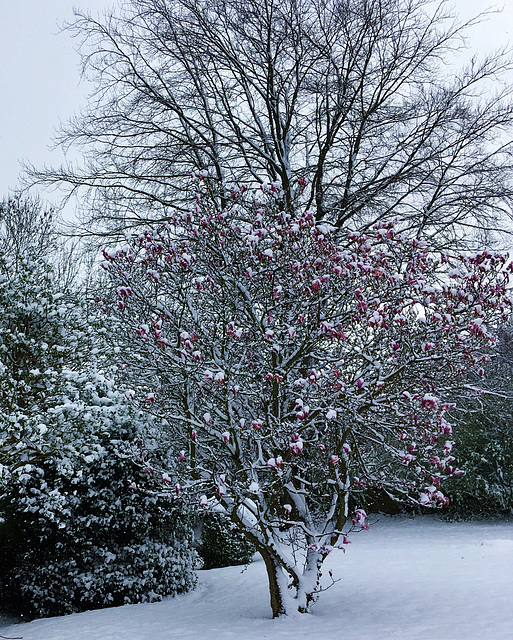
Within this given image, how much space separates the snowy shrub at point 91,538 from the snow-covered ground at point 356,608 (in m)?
0.35

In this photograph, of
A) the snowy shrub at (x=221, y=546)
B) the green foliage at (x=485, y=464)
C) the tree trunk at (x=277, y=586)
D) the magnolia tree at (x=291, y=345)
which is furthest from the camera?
the green foliage at (x=485, y=464)

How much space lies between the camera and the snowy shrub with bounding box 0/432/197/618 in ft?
23.2

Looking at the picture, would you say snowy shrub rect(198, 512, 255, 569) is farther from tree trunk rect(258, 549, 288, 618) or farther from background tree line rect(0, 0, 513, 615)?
tree trunk rect(258, 549, 288, 618)

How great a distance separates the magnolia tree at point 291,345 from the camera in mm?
4844

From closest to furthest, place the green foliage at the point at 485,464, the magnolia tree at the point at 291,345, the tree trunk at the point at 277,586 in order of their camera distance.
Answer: the magnolia tree at the point at 291,345
the tree trunk at the point at 277,586
the green foliage at the point at 485,464

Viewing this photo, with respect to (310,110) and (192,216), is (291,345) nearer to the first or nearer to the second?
(192,216)

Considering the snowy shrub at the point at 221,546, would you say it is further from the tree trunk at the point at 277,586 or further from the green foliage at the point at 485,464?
the green foliage at the point at 485,464

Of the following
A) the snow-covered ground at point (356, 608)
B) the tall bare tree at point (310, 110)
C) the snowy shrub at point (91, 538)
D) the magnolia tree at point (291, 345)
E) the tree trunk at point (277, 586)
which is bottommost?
the snow-covered ground at point (356, 608)

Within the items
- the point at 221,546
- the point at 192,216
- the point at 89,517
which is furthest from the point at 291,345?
the point at 221,546

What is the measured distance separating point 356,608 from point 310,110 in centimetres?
755

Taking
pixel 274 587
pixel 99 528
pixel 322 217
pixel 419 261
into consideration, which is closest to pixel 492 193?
pixel 322 217

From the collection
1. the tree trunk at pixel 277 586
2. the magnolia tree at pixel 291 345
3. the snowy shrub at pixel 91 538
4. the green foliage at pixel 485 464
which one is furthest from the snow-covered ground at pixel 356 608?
the green foliage at pixel 485 464

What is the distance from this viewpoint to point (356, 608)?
577 cm

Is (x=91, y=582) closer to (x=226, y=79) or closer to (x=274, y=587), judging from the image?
(x=274, y=587)
